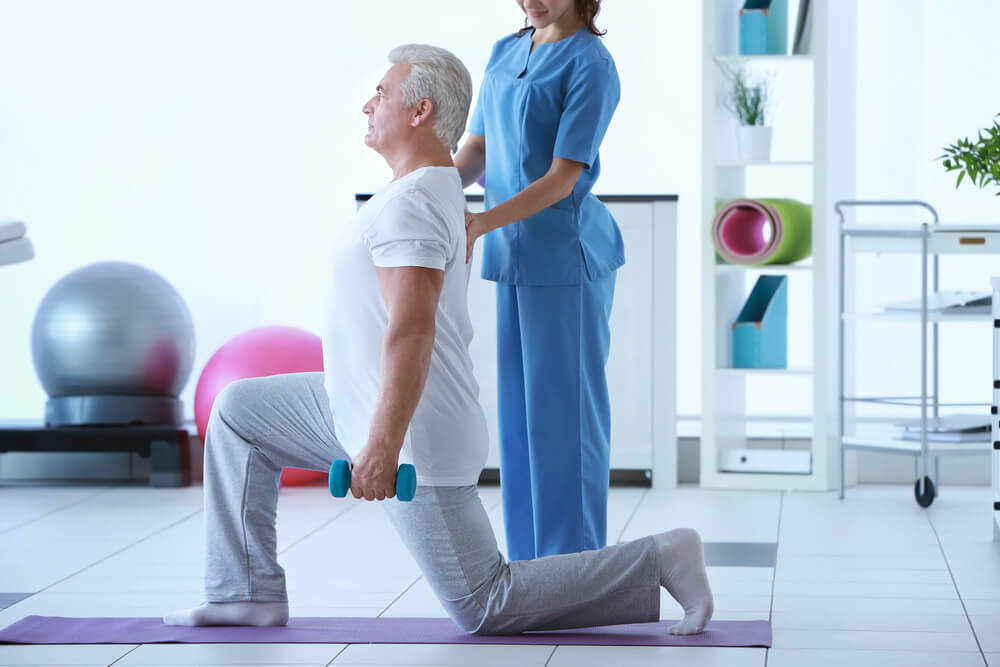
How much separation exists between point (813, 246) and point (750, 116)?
46 cm

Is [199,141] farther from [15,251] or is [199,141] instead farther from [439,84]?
[439,84]

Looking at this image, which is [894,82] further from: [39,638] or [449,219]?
[39,638]

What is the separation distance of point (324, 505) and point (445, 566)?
195cm

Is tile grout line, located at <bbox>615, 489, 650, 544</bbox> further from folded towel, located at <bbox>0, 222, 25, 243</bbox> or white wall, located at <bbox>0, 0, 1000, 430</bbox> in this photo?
folded towel, located at <bbox>0, 222, 25, 243</bbox>

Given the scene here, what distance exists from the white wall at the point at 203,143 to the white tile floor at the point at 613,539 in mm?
876

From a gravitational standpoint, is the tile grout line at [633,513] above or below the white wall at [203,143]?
below

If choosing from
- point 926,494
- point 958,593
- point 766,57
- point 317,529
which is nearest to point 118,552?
point 317,529

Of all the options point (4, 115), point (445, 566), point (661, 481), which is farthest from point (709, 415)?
point (4, 115)

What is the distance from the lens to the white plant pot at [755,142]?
14.2ft

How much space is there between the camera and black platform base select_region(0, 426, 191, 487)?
173 inches

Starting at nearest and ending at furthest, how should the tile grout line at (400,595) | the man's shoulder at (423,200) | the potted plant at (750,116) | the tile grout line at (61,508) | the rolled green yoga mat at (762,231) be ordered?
the man's shoulder at (423,200)
the tile grout line at (400,595)
the tile grout line at (61,508)
the rolled green yoga mat at (762,231)
the potted plant at (750,116)

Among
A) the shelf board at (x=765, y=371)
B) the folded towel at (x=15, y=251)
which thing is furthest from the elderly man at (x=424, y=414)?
the shelf board at (x=765, y=371)

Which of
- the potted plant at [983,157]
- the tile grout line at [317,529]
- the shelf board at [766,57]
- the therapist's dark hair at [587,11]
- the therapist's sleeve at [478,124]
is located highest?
the shelf board at [766,57]

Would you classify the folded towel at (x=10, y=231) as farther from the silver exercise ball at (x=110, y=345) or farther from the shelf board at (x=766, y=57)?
the shelf board at (x=766, y=57)
